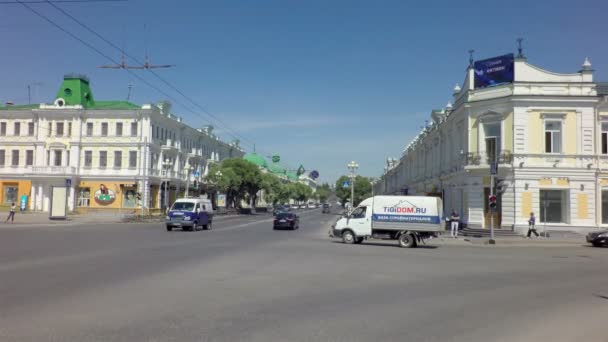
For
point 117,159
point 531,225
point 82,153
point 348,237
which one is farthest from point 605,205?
point 82,153

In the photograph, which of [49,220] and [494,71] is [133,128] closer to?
[49,220]

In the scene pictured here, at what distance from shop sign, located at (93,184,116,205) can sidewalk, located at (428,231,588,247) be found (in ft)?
139

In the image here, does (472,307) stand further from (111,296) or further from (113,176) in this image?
(113,176)

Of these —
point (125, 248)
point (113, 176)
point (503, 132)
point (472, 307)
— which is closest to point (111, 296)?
point (472, 307)

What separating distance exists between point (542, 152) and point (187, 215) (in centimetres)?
2517

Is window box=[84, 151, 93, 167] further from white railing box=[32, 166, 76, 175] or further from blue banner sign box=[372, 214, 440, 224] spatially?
blue banner sign box=[372, 214, 440, 224]

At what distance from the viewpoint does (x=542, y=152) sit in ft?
106

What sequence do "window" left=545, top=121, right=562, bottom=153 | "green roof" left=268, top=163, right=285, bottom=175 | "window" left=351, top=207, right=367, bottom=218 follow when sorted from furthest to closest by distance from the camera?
"green roof" left=268, top=163, right=285, bottom=175 < "window" left=545, top=121, right=562, bottom=153 < "window" left=351, top=207, right=367, bottom=218

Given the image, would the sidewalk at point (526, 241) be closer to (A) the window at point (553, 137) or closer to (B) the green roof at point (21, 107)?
(A) the window at point (553, 137)

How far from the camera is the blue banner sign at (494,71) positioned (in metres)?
33.5

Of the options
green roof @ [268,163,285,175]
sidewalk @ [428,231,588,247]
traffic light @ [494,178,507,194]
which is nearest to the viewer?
sidewalk @ [428,231,588,247]

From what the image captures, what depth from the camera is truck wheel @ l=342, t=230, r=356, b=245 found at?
2544 cm

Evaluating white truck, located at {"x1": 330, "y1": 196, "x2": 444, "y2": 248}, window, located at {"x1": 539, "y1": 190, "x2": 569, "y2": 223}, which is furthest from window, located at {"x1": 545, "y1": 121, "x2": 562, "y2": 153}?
white truck, located at {"x1": 330, "y1": 196, "x2": 444, "y2": 248}

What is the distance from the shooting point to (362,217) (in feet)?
82.7
